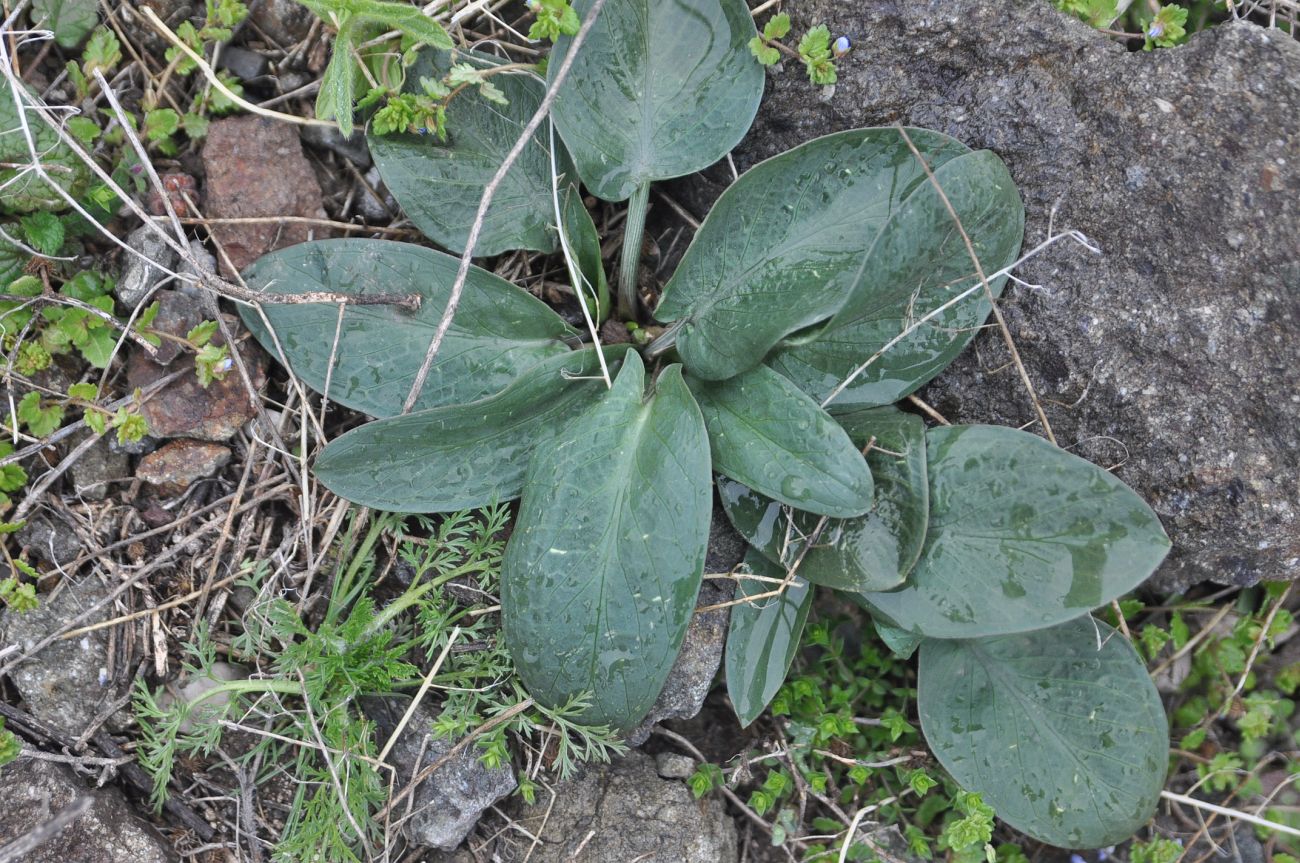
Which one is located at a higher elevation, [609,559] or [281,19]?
[281,19]

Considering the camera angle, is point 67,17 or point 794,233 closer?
point 794,233

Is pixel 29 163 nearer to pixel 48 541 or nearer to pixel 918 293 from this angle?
pixel 48 541

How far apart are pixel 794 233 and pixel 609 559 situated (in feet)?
2.20

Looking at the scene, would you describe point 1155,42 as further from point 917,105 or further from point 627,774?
point 627,774

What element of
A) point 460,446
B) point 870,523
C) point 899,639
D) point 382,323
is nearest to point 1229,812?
point 899,639

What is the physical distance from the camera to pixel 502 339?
188 cm

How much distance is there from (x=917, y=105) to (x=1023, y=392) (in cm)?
58

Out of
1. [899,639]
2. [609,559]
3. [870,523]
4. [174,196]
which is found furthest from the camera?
[174,196]

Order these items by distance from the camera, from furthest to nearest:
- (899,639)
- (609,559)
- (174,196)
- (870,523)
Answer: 1. (174,196)
2. (899,639)
3. (870,523)
4. (609,559)

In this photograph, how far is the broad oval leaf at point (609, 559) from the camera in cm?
163

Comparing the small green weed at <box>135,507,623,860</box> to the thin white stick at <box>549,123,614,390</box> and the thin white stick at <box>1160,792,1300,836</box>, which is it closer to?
the thin white stick at <box>549,123,614,390</box>

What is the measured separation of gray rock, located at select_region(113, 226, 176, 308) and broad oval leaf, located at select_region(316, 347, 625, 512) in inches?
23.3

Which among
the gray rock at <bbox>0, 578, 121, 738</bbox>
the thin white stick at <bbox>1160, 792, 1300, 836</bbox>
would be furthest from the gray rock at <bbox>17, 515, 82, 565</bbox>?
the thin white stick at <bbox>1160, 792, 1300, 836</bbox>

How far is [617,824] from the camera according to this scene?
1.86 metres
